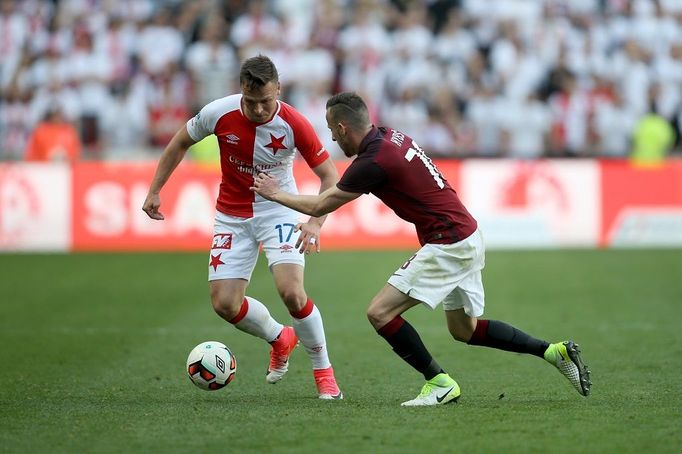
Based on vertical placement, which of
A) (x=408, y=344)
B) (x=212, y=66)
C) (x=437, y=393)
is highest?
(x=408, y=344)

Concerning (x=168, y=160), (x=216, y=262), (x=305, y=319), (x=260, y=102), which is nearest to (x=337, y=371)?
(x=305, y=319)

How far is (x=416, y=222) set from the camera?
7.53 m

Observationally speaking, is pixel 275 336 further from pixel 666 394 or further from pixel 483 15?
pixel 483 15

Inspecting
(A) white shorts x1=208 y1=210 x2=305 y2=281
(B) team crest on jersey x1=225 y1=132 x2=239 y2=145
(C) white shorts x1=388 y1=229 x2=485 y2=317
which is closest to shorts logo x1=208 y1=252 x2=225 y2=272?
(A) white shorts x1=208 y1=210 x2=305 y2=281

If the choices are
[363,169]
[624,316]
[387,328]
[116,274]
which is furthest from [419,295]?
[116,274]

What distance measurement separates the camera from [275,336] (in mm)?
8508

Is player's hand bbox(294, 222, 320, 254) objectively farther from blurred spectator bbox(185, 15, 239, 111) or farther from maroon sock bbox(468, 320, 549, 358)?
blurred spectator bbox(185, 15, 239, 111)

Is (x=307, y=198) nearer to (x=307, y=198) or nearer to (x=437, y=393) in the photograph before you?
(x=307, y=198)

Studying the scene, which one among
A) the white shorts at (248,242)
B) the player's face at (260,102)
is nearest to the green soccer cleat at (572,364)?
the white shorts at (248,242)

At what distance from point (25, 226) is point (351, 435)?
1346cm

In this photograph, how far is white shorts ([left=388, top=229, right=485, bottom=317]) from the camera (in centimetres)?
734

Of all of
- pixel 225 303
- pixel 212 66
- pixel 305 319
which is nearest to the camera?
pixel 305 319

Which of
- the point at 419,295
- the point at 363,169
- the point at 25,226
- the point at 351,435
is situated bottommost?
the point at 25,226

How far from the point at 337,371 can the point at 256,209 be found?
1627 millimetres
